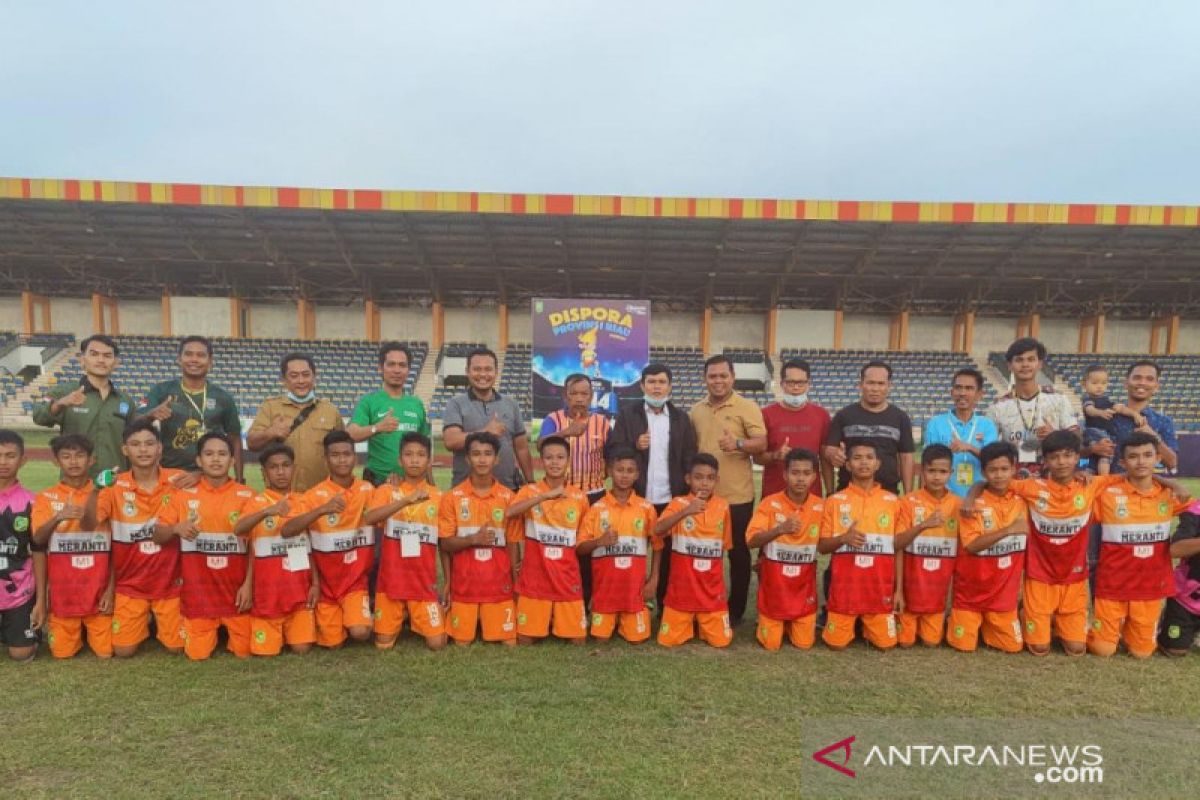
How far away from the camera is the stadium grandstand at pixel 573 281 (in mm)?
19547

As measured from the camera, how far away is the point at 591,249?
22.0 meters

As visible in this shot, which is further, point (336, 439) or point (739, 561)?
point (739, 561)

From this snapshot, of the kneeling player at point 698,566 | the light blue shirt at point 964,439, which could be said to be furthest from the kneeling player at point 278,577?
the light blue shirt at point 964,439

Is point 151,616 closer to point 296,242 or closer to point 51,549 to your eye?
point 51,549

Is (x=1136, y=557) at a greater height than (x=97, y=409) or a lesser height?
lesser

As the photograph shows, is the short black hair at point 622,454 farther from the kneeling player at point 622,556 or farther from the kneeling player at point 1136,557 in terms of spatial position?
the kneeling player at point 1136,557

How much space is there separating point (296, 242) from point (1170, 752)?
24.2 m

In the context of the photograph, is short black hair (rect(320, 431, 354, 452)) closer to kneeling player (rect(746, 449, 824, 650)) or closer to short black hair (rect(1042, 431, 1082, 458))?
kneeling player (rect(746, 449, 824, 650))

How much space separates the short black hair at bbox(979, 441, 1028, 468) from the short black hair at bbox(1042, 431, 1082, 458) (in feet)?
0.79

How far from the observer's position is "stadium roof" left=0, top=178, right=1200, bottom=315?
63.7 ft

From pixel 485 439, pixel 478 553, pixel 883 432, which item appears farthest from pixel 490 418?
pixel 883 432

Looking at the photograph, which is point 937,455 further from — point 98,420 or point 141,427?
point 98,420

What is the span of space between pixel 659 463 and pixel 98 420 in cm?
402

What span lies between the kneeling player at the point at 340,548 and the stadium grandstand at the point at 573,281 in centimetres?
1670
